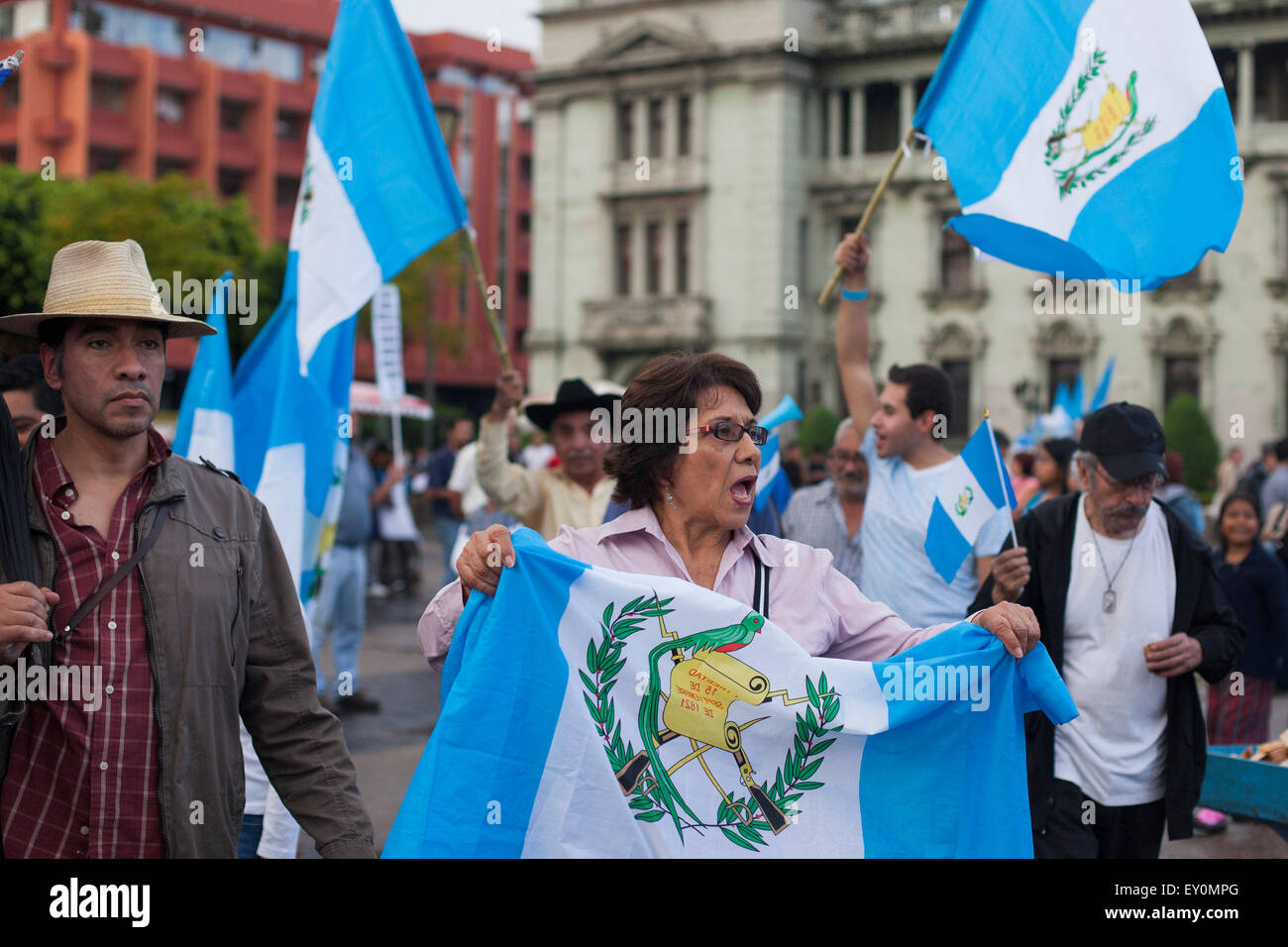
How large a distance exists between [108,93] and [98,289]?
189 ft

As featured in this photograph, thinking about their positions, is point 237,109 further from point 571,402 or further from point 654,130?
point 571,402

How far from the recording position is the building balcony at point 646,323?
1913 inches

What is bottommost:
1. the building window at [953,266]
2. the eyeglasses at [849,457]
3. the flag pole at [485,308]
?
the eyeglasses at [849,457]

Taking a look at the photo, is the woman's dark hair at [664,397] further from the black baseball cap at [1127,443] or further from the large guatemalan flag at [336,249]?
the large guatemalan flag at [336,249]

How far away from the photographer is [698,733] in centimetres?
328

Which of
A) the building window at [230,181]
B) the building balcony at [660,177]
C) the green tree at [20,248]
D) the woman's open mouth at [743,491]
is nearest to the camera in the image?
the woman's open mouth at [743,491]

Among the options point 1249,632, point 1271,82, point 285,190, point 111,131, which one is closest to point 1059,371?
point 1271,82

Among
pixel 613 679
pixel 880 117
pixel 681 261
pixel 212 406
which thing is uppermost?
pixel 880 117

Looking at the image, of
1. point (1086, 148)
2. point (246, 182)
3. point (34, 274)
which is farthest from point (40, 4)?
point (1086, 148)

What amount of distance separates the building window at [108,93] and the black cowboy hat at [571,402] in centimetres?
5399

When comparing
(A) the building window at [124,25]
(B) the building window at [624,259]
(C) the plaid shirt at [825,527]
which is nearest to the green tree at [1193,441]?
(B) the building window at [624,259]

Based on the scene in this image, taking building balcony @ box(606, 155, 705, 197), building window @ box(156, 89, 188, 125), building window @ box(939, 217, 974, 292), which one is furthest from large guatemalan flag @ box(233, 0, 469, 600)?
building window @ box(156, 89, 188, 125)
